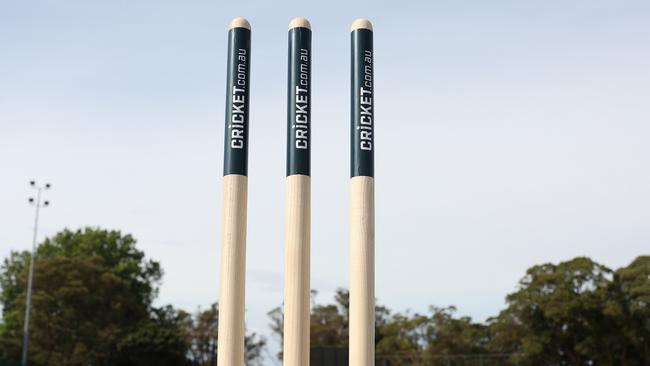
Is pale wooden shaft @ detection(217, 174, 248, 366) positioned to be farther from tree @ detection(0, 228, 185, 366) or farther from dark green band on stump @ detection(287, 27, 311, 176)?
tree @ detection(0, 228, 185, 366)

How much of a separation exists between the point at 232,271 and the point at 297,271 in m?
1.17

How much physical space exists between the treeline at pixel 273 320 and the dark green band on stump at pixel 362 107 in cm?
3019

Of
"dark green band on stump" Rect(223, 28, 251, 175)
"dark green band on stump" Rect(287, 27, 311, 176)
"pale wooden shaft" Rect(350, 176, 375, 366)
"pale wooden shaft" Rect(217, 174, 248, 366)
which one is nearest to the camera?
"pale wooden shaft" Rect(350, 176, 375, 366)

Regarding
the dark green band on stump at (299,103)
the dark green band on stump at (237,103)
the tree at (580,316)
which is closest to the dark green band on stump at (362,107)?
the dark green band on stump at (299,103)

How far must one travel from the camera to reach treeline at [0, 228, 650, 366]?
42656 mm

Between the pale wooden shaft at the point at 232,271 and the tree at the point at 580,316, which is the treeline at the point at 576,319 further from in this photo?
the pale wooden shaft at the point at 232,271

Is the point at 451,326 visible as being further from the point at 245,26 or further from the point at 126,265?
the point at 245,26

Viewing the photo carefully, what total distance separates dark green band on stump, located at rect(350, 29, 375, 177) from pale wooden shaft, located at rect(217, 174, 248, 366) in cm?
207

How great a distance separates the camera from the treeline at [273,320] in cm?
4266

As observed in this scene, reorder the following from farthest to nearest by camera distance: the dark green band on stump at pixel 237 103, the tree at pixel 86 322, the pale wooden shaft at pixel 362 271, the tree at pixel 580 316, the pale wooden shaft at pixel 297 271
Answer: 1. the tree at pixel 86 322
2. the tree at pixel 580 316
3. the dark green band on stump at pixel 237 103
4. the pale wooden shaft at pixel 297 271
5. the pale wooden shaft at pixel 362 271

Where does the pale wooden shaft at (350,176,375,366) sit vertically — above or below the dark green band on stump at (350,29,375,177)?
below

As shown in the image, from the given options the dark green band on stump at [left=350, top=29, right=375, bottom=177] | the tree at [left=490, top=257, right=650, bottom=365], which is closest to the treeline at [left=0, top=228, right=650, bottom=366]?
the tree at [left=490, top=257, right=650, bottom=365]

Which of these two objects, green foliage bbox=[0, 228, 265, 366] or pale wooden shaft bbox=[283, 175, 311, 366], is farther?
green foliage bbox=[0, 228, 265, 366]

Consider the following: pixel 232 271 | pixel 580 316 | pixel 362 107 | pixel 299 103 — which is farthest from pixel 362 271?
pixel 580 316
